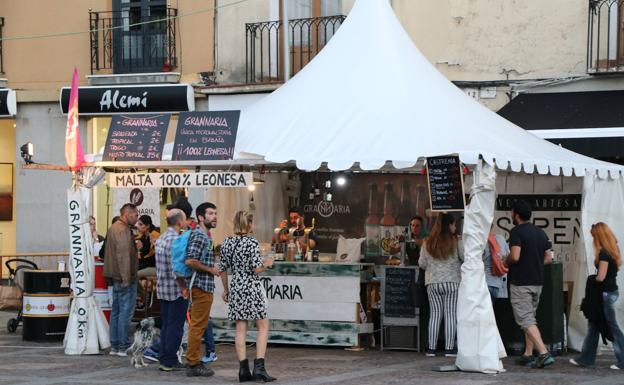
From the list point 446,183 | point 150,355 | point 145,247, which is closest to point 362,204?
point 145,247

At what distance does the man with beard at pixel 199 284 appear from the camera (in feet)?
41.2

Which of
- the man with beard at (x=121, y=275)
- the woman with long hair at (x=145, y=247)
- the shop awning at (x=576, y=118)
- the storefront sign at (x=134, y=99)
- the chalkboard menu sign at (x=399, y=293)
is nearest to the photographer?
the man with beard at (x=121, y=275)

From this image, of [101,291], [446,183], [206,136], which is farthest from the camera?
[101,291]

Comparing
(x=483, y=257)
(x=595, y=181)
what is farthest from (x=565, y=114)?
(x=483, y=257)

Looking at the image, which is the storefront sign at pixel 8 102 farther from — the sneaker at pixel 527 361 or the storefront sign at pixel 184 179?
the sneaker at pixel 527 361

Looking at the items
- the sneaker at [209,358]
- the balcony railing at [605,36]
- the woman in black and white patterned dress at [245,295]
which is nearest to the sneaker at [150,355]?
the sneaker at [209,358]

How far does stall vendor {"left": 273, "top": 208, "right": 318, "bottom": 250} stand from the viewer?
1775 cm

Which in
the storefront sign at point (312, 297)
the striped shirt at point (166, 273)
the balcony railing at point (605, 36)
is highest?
the balcony railing at point (605, 36)

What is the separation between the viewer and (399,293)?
49.5ft

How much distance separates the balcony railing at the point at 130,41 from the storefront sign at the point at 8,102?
1607 mm

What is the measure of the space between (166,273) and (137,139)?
281cm

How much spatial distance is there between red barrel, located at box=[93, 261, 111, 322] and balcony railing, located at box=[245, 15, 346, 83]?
745 centimetres

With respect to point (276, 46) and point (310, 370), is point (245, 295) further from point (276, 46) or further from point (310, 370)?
point (276, 46)

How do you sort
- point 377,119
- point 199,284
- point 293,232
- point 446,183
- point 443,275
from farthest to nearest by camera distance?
1. point 293,232
2. point 377,119
3. point 443,275
4. point 446,183
5. point 199,284
